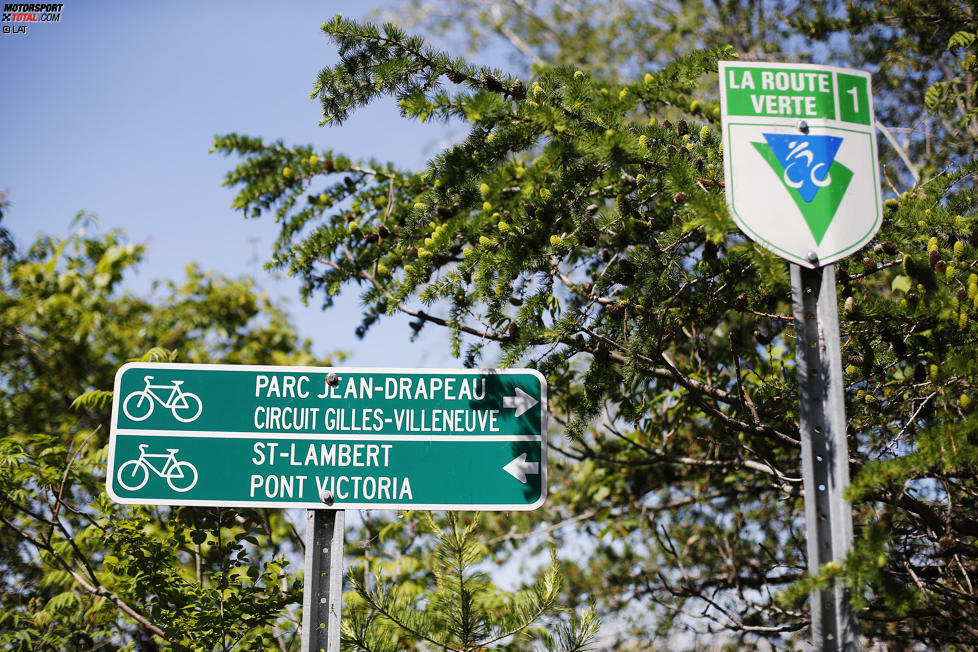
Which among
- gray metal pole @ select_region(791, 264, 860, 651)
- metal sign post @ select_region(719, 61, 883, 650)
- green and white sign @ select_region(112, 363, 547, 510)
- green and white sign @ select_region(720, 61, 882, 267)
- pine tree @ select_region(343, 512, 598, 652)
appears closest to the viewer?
gray metal pole @ select_region(791, 264, 860, 651)

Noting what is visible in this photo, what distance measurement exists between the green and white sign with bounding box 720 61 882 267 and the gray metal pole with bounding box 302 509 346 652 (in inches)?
55.0

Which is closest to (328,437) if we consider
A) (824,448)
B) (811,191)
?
(824,448)

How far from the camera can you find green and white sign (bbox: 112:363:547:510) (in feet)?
7.44

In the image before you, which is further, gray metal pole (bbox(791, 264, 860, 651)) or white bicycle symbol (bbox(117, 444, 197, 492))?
white bicycle symbol (bbox(117, 444, 197, 492))

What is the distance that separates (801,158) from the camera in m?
1.98

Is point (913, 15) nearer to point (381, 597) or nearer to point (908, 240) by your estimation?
point (908, 240)

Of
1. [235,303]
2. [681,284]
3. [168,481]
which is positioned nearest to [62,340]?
[235,303]

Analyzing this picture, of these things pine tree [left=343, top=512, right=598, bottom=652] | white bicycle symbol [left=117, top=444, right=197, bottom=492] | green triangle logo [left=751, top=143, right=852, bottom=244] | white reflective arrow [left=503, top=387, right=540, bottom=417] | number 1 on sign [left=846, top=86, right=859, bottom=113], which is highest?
number 1 on sign [left=846, top=86, right=859, bottom=113]

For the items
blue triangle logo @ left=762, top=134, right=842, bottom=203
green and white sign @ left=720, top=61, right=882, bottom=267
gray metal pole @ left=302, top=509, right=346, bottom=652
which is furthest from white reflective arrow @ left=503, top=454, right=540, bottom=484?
blue triangle logo @ left=762, top=134, right=842, bottom=203

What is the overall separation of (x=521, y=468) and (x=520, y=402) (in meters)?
0.20

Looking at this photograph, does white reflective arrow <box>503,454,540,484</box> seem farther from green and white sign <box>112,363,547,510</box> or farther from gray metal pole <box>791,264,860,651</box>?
gray metal pole <box>791,264,860,651</box>

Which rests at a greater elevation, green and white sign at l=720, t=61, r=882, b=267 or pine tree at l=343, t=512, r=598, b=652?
green and white sign at l=720, t=61, r=882, b=267

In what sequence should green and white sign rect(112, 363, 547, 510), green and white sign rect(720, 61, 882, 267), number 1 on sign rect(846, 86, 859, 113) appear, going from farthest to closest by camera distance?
green and white sign rect(112, 363, 547, 510) < number 1 on sign rect(846, 86, 859, 113) < green and white sign rect(720, 61, 882, 267)

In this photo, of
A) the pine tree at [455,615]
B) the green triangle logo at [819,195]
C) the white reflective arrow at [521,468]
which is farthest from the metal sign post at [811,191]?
the pine tree at [455,615]
